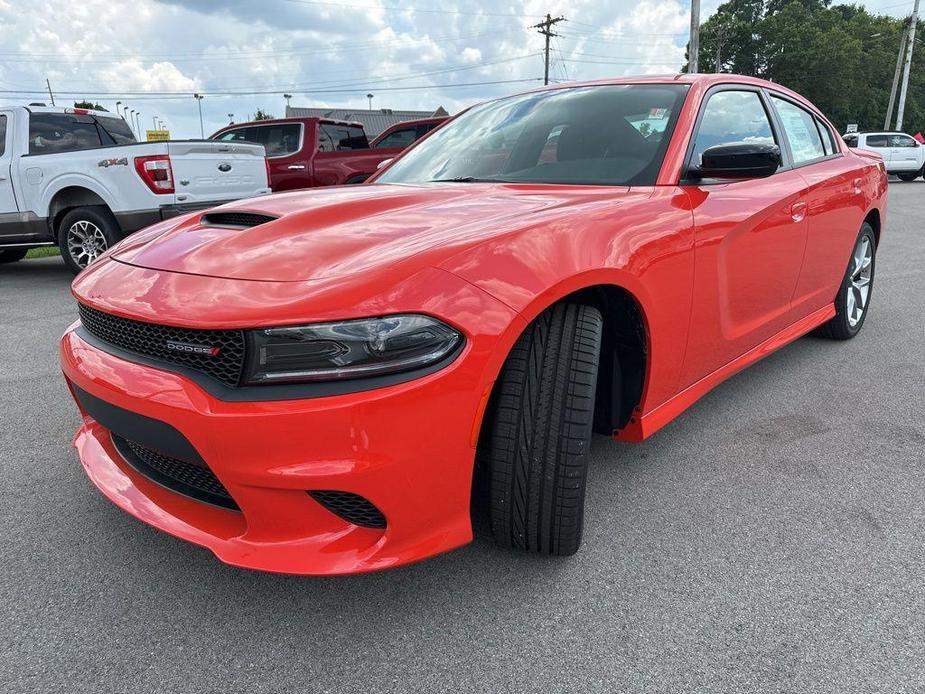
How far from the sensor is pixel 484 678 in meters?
1.57

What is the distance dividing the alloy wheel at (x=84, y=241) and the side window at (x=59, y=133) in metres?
0.90

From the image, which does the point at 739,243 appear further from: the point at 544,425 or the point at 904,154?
the point at 904,154

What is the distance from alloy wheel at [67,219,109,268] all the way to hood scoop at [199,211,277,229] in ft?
16.6

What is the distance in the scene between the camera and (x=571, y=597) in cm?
184

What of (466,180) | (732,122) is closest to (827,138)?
(732,122)

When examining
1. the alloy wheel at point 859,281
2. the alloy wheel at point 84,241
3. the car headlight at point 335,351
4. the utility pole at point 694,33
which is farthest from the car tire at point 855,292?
the utility pole at point 694,33

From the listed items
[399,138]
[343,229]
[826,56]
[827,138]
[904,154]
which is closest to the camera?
[343,229]

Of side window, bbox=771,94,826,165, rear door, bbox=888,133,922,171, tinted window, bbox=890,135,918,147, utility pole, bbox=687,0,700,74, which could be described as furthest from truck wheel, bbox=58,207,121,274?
tinted window, bbox=890,135,918,147

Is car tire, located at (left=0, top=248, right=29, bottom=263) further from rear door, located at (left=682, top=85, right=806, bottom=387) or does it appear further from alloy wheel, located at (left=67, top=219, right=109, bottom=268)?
rear door, located at (left=682, top=85, right=806, bottom=387)

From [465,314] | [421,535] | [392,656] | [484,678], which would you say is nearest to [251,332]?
[465,314]

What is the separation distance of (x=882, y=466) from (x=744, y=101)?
1.71 metres

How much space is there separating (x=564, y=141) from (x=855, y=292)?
2550 mm

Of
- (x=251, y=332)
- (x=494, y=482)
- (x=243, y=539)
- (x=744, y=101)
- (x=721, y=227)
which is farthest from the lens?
(x=744, y=101)

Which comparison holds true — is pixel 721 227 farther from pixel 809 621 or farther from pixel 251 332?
pixel 251 332
